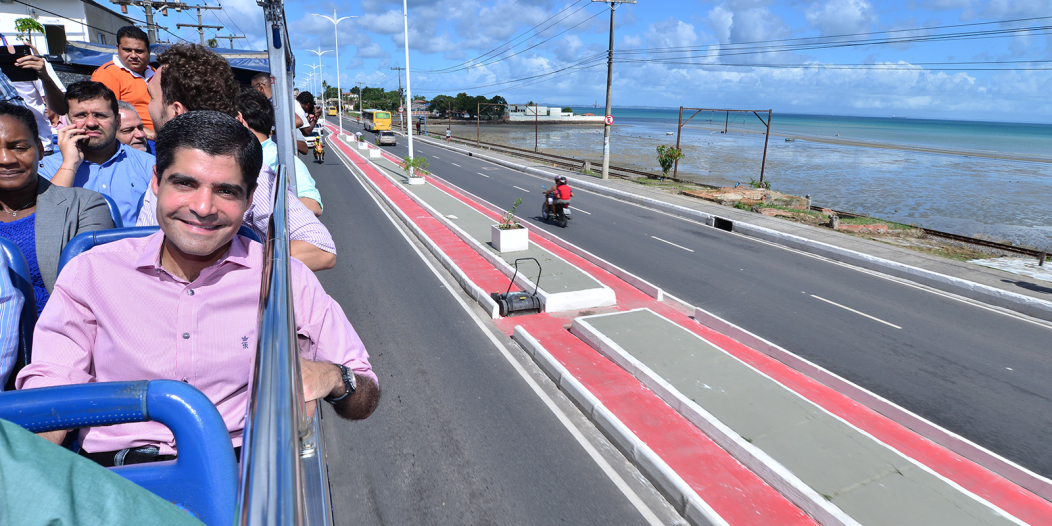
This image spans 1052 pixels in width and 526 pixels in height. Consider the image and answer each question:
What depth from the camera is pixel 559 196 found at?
54.7ft

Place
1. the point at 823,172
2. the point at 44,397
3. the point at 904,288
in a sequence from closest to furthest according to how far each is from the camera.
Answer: the point at 44,397, the point at 904,288, the point at 823,172

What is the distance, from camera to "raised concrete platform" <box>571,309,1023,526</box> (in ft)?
14.6

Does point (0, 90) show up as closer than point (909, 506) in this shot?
No

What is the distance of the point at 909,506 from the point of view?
4.47 m

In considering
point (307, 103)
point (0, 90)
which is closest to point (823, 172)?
point (307, 103)

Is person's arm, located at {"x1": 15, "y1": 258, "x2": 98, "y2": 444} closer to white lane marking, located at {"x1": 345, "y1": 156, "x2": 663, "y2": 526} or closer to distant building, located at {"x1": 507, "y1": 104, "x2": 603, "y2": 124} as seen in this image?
white lane marking, located at {"x1": 345, "y1": 156, "x2": 663, "y2": 526}

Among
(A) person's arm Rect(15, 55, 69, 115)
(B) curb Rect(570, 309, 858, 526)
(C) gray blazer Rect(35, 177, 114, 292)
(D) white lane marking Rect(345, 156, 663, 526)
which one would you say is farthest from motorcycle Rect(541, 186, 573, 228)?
(C) gray blazer Rect(35, 177, 114, 292)

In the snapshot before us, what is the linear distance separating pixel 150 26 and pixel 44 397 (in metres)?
22.3

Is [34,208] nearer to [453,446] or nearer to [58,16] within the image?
[453,446]

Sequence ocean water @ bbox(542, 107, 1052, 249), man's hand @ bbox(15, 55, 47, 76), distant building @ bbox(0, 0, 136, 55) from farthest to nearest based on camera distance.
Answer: ocean water @ bbox(542, 107, 1052, 249)
distant building @ bbox(0, 0, 136, 55)
man's hand @ bbox(15, 55, 47, 76)

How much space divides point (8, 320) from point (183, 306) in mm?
728

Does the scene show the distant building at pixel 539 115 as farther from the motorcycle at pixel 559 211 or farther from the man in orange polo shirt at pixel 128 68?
the man in orange polo shirt at pixel 128 68

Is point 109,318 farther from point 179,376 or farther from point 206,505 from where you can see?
point 206,505

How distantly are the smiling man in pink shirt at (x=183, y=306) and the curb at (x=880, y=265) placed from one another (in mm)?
13092
